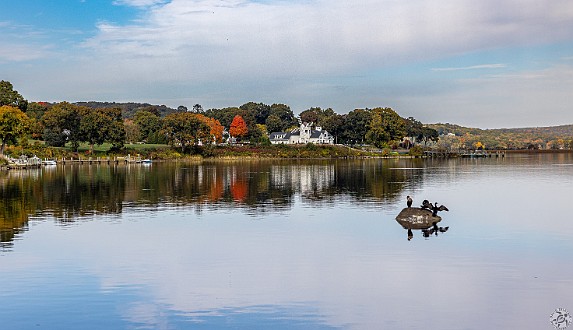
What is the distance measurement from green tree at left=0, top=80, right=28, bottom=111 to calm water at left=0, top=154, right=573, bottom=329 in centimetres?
10050

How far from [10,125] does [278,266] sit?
92.6m

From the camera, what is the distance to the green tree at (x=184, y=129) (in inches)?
6097

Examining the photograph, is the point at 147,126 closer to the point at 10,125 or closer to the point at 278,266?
the point at 10,125

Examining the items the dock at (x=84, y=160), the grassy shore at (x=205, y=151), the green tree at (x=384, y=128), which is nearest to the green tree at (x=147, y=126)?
the grassy shore at (x=205, y=151)

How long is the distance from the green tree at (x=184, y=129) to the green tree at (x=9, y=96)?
3383 cm

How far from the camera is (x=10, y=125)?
104 meters

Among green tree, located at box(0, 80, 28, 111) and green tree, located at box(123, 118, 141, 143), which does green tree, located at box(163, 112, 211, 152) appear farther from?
green tree, located at box(0, 80, 28, 111)

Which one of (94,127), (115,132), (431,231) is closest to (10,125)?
(94,127)

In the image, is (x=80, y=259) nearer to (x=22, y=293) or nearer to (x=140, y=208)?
(x=22, y=293)

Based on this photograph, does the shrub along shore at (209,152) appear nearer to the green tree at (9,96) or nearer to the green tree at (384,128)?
the green tree at (384,128)

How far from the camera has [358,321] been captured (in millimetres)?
17078

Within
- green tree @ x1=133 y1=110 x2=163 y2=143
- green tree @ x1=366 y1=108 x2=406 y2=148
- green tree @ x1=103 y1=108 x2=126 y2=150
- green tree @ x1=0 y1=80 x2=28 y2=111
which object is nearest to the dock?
green tree @ x1=103 y1=108 x2=126 y2=150

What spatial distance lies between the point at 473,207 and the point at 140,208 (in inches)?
929

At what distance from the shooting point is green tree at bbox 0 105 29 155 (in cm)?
10288
